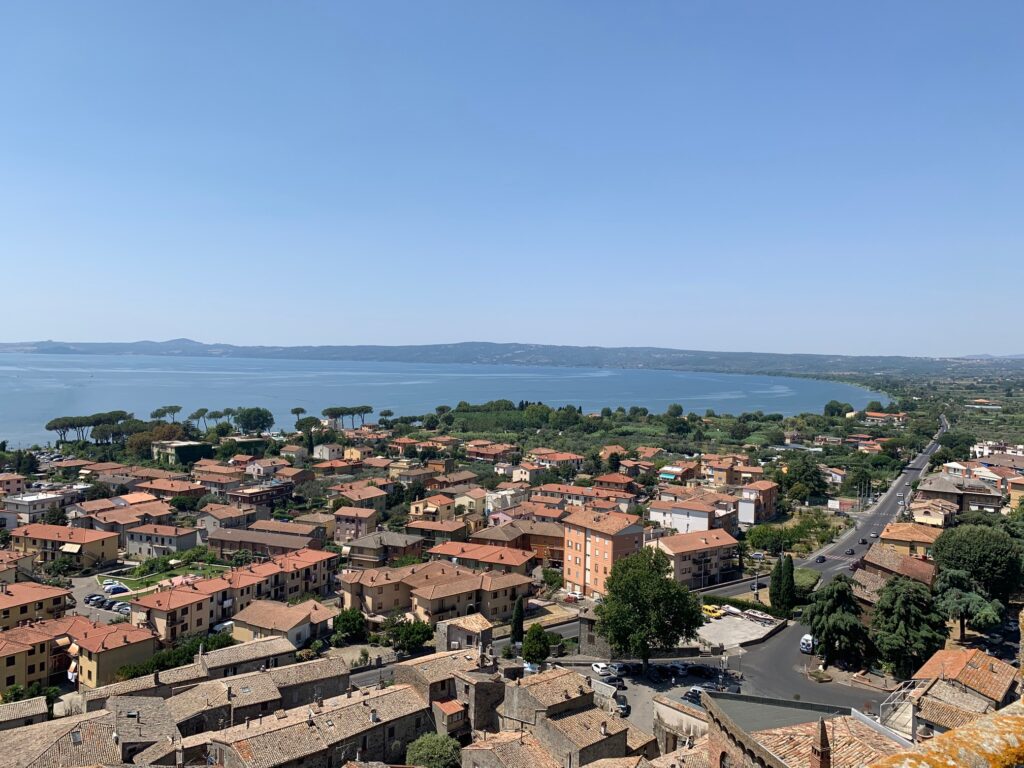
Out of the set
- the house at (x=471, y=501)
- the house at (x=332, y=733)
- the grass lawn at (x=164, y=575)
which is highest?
the house at (x=332, y=733)

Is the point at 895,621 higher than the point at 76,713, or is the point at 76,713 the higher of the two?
the point at 895,621

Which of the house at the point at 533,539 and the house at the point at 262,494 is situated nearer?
the house at the point at 533,539

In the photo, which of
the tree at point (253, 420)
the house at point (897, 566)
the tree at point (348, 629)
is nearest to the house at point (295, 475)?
the tree at point (253, 420)

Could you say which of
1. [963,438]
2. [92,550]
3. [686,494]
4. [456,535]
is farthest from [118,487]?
[963,438]

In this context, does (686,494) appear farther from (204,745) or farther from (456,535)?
(204,745)

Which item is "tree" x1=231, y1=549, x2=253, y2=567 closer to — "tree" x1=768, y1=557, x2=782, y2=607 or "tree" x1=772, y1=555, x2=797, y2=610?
"tree" x1=768, y1=557, x2=782, y2=607

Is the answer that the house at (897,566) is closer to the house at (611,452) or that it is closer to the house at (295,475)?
the house at (611,452)
